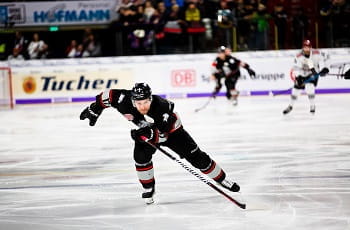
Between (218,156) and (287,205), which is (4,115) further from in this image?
(287,205)

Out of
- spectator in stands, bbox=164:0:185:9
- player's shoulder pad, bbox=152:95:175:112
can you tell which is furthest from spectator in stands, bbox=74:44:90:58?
player's shoulder pad, bbox=152:95:175:112

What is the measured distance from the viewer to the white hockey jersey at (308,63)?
40.3 ft

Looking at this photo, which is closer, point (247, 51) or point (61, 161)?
point (61, 161)

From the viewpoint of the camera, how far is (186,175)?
6996 millimetres

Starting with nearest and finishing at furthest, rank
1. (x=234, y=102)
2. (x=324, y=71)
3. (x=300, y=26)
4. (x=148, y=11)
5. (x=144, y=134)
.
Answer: (x=144, y=134) → (x=324, y=71) → (x=234, y=102) → (x=300, y=26) → (x=148, y=11)

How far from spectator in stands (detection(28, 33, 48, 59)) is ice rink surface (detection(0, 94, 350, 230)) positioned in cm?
342

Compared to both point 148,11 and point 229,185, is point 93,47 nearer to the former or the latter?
point 148,11

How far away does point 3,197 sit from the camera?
613 cm

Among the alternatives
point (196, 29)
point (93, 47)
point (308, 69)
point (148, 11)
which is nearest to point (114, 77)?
point (93, 47)

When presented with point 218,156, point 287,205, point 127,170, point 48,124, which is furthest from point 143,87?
point 48,124

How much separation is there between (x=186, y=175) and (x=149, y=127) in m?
1.85

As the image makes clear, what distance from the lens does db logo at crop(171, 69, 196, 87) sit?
15.7m

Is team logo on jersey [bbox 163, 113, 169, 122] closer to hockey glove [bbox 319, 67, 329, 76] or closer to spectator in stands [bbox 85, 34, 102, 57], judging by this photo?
hockey glove [bbox 319, 67, 329, 76]

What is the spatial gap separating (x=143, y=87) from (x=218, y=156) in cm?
319
